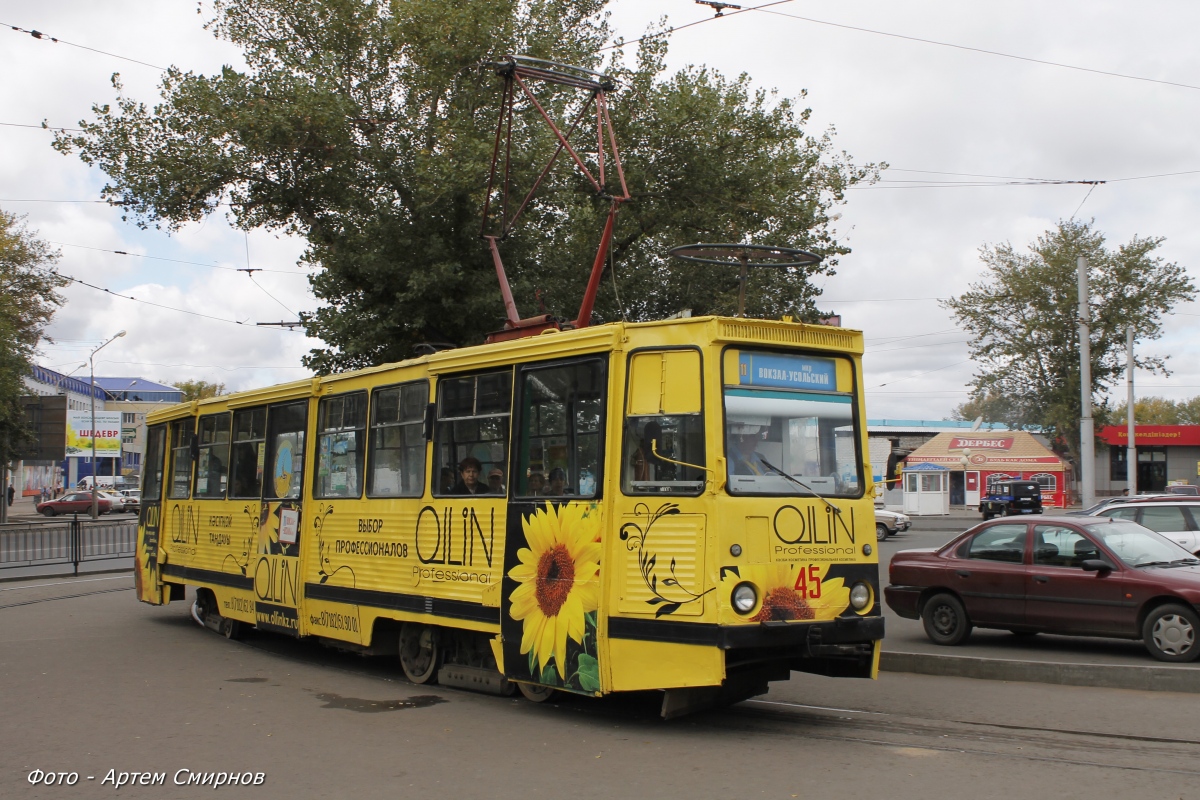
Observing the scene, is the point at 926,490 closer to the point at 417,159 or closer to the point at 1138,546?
the point at 417,159

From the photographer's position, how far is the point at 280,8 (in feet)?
83.9

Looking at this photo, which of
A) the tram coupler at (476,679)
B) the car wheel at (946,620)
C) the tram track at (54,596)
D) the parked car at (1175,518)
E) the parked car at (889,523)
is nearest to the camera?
the tram coupler at (476,679)

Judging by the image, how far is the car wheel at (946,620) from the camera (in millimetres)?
12562

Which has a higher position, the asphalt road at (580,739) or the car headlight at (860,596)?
the car headlight at (860,596)

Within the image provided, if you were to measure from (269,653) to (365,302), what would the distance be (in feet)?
39.5

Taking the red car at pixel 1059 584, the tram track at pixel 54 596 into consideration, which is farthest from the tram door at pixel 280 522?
the tram track at pixel 54 596

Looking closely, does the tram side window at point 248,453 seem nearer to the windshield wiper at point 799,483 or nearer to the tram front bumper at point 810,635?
the windshield wiper at point 799,483

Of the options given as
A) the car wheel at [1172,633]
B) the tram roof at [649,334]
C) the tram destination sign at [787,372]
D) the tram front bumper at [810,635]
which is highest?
the tram roof at [649,334]

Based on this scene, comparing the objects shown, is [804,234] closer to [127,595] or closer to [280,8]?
[280,8]

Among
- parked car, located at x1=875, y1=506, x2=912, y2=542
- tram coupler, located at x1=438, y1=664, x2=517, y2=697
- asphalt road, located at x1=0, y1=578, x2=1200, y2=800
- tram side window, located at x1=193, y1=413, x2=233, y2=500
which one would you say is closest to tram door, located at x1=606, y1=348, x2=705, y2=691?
asphalt road, located at x1=0, y1=578, x2=1200, y2=800

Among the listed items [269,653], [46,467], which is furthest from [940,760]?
[46,467]

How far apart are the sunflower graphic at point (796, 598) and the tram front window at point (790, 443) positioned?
0.63 m

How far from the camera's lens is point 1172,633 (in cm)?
1073

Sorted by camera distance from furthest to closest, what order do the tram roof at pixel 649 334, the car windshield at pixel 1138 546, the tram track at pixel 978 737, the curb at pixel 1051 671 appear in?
the car windshield at pixel 1138 546, the curb at pixel 1051 671, the tram roof at pixel 649 334, the tram track at pixel 978 737
